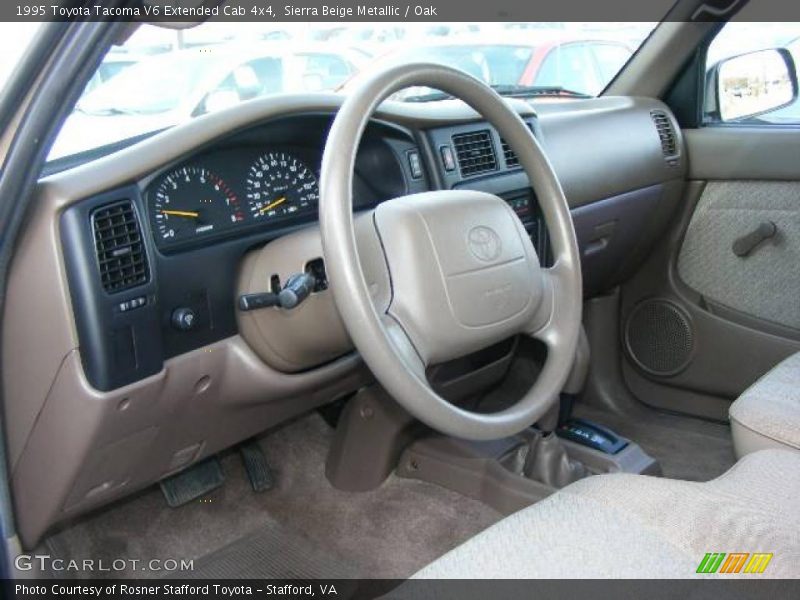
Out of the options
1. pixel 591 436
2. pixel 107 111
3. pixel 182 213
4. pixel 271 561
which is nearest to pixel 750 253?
pixel 591 436

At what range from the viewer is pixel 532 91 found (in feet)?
8.42

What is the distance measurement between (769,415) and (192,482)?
140cm

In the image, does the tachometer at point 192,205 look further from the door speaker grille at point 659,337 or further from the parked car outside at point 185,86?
the door speaker grille at point 659,337

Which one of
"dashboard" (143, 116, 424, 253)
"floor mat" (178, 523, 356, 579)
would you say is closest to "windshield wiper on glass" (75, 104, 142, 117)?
"dashboard" (143, 116, 424, 253)

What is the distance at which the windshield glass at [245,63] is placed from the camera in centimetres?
143

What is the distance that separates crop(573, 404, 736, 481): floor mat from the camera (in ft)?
7.72

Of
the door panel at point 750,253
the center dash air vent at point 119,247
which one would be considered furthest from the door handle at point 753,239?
the center dash air vent at point 119,247

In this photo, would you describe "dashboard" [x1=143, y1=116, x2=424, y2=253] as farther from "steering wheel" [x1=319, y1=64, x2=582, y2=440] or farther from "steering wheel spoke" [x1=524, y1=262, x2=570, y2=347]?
"steering wheel spoke" [x1=524, y1=262, x2=570, y2=347]

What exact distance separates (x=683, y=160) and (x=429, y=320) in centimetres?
162

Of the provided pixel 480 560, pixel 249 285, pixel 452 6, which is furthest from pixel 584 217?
pixel 480 560

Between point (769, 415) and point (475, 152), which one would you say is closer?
point (769, 415)

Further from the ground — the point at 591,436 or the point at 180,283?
the point at 180,283

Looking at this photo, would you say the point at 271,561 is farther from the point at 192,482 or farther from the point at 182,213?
the point at 182,213

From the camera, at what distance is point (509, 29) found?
2.42 m
